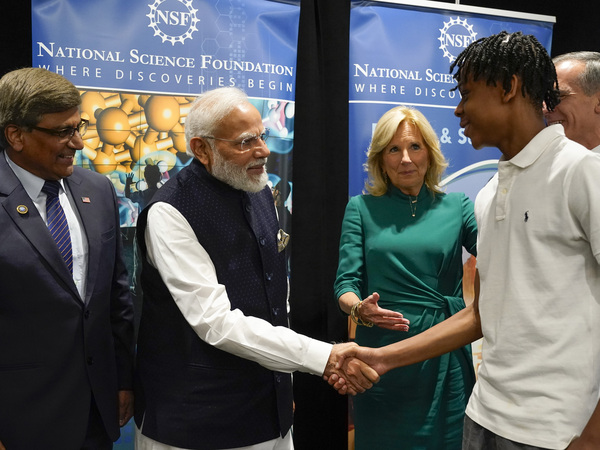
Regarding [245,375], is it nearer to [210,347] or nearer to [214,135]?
[210,347]

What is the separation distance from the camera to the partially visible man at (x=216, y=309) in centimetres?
207

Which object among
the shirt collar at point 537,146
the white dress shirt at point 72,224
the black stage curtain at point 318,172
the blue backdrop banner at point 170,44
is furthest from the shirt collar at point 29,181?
the black stage curtain at point 318,172

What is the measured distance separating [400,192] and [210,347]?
1.22 m

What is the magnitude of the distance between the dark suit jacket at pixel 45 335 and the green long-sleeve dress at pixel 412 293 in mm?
1078

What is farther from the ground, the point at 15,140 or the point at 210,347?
the point at 15,140

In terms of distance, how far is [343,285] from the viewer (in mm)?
2775

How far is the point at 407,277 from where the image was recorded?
2691 mm

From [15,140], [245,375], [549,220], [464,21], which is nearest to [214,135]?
[15,140]

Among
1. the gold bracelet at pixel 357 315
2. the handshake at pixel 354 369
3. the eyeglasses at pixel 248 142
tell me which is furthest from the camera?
the gold bracelet at pixel 357 315

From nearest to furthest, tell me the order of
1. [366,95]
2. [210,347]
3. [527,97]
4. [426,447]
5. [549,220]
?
[549,220] < [527,97] < [210,347] < [426,447] < [366,95]

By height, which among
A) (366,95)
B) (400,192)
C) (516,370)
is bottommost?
(516,370)

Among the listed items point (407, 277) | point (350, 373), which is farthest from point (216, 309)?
point (407, 277)

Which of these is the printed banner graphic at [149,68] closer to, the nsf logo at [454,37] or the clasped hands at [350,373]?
the nsf logo at [454,37]

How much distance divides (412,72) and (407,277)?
5.06ft
